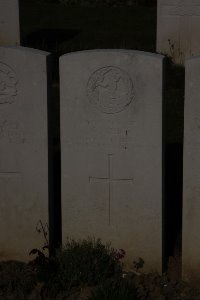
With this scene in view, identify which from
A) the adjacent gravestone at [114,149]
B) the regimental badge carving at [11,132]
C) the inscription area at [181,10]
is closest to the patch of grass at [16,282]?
the adjacent gravestone at [114,149]

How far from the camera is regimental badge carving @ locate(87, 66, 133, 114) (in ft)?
18.8

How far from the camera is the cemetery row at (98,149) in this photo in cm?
570

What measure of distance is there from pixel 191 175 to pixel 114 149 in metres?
0.59

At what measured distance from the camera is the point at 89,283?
5.67 metres

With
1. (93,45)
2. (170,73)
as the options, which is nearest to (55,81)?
(170,73)

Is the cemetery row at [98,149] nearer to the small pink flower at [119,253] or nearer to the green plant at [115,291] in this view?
the small pink flower at [119,253]

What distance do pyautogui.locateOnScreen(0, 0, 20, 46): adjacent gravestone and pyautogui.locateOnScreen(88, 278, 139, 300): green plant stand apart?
342 inches

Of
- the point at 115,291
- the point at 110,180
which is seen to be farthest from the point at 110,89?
the point at 115,291

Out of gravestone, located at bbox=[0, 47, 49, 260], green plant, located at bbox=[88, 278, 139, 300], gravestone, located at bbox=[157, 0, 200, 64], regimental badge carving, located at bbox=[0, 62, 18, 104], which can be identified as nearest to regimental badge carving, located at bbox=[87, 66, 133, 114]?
gravestone, located at bbox=[0, 47, 49, 260]

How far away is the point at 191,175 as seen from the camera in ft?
18.8

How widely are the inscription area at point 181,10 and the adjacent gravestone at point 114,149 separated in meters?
7.58

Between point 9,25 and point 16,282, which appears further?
point 9,25

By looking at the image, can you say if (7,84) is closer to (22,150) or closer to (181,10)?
(22,150)

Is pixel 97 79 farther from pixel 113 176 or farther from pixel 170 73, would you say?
pixel 170 73
